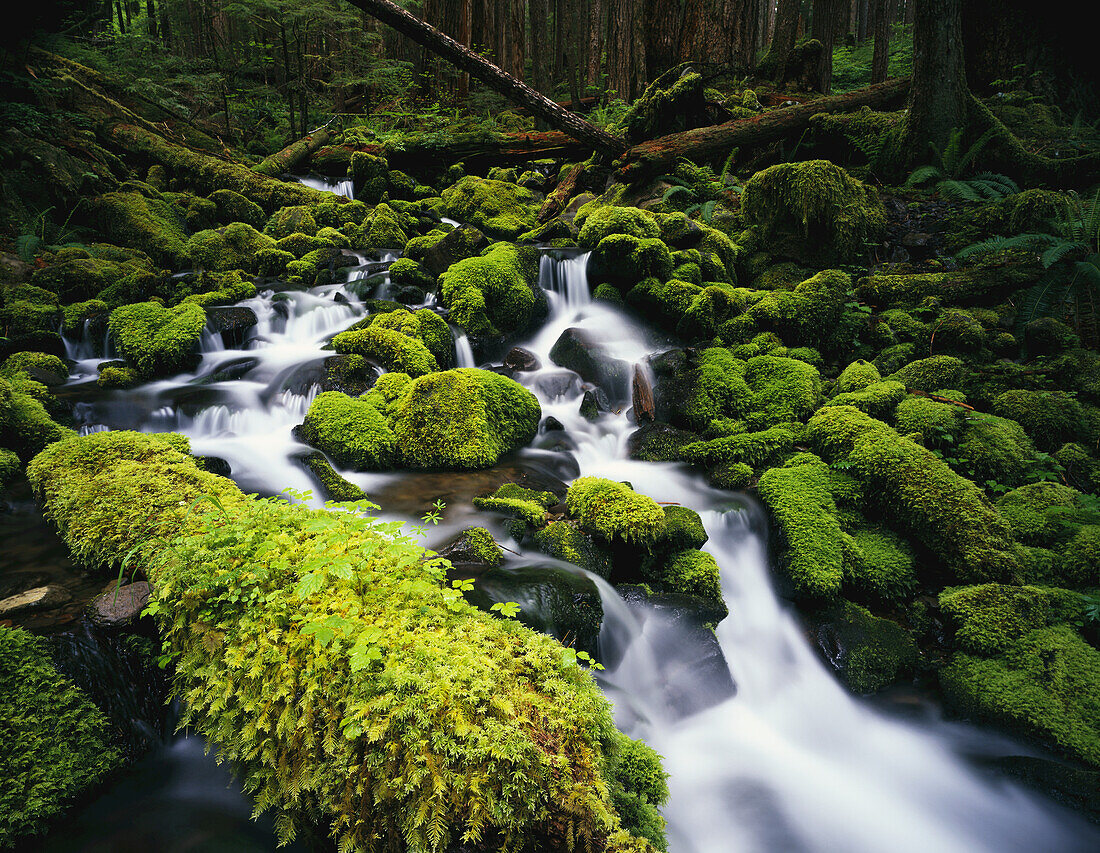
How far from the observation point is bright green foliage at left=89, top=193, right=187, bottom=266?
10.4m

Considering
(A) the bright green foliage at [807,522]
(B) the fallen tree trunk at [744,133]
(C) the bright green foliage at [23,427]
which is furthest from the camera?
(B) the fallen tree trunk at [744,133]

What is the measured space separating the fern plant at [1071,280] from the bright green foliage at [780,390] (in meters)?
2.57

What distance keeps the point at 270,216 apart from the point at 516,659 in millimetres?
13404

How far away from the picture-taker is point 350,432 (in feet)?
19.7

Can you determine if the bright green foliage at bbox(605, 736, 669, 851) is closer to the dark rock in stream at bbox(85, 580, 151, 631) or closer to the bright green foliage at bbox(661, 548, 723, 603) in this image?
the bright green foliage at bbox(661, 548, 723, 603)

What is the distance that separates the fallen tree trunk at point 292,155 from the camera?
14.7 m

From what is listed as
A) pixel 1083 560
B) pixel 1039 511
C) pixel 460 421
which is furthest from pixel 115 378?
pixel 1083 560

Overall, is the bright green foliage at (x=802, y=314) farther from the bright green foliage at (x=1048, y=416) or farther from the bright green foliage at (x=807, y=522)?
the bright green foliage at (x=807, y=522)

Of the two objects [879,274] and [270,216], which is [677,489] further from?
[270,216]

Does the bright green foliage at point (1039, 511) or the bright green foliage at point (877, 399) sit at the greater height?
the bright green foliage at point (877, 399)

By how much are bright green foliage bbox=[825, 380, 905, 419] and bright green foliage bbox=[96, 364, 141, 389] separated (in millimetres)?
8262

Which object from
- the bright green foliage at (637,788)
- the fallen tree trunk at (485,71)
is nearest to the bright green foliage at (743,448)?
the bright green foliage at (637,788)

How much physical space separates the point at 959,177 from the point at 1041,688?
8.23 metres

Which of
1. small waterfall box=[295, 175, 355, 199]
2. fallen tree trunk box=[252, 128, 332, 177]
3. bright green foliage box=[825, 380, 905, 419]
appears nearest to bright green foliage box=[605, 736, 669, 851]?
bright green foliage box=[825, 380, 905, 419]
